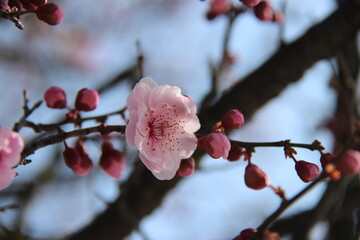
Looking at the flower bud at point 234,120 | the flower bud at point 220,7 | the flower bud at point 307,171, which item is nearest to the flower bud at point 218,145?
Result: the flower bud at point 234,120

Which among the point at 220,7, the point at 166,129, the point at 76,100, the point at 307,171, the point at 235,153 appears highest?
the point at 220,7

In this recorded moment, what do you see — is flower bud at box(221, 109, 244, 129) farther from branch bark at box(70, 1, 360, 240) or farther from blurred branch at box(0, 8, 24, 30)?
branch bark at box(70, 1, 360, 240)

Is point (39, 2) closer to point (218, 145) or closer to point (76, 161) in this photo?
point (76, 161)

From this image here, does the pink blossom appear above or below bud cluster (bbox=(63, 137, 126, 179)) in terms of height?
above

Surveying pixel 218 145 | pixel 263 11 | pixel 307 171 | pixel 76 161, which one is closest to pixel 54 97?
pixel 76 161

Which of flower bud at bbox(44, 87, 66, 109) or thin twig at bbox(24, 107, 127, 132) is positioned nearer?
thin twig at bbox(24, 107, 127, 132)

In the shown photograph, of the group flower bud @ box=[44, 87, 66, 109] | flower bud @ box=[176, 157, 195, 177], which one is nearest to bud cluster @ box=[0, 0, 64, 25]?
flower bud @ box=[44, 87, 66, 109]
